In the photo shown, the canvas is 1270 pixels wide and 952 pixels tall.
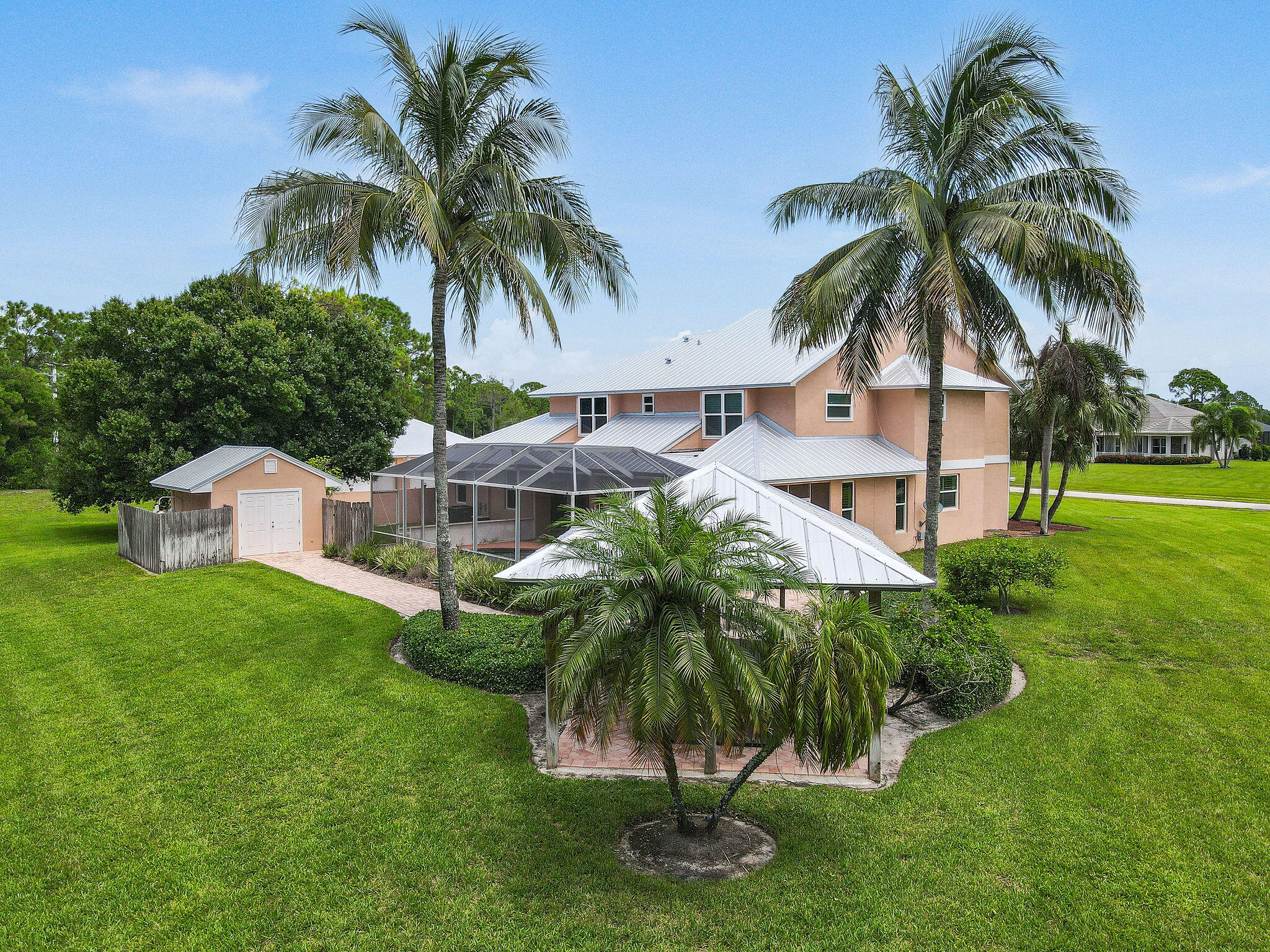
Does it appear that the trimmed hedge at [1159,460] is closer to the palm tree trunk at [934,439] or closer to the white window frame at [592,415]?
the white window frame at [592,415]

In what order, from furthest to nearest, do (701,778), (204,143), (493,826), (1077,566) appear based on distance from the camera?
(1077,566) < (204,143) < (701,778) < (493,826)

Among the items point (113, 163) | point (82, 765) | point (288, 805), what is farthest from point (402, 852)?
point (113, 163)

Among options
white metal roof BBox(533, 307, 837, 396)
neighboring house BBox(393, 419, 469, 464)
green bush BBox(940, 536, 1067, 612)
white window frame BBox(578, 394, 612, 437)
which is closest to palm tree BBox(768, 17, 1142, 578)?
green bush BBox(940, 536, 1067, 612)

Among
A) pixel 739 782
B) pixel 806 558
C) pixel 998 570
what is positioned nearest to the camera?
pixel 739 782

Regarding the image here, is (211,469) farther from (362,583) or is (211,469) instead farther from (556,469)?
(556,469)

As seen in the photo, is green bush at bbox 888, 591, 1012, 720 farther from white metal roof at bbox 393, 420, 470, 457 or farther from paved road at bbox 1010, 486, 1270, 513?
paved road at bbox 1010, 486, 1270, 513

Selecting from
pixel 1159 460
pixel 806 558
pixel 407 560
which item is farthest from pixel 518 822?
pixel 1159 460

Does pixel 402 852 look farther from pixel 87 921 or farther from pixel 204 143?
pixel 204 143
